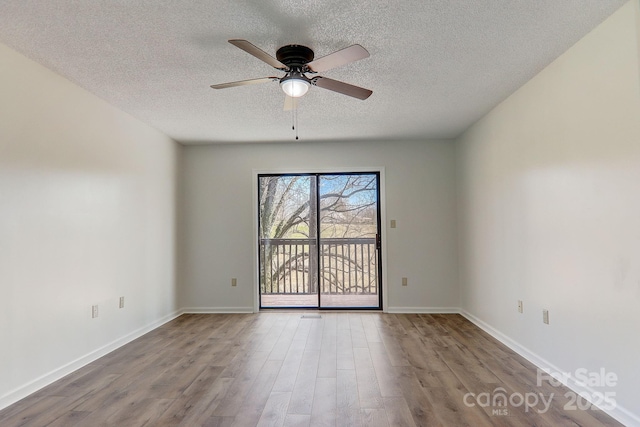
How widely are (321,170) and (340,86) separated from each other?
2.51 meters

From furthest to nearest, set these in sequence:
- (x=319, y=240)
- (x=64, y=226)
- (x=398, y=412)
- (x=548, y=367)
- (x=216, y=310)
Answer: (x=319, y=240), (x=216, y=310), (x=64, y=226), (x=548, y=367), (x=398, y=412)

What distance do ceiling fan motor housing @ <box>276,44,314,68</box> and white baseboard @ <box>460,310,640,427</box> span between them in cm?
278

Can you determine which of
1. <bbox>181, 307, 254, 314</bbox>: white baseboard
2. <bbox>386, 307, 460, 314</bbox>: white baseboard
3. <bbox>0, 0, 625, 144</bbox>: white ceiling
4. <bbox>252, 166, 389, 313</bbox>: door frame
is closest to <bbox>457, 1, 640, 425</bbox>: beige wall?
<bbox>0, 0, 625, 144</bbox>: white ceiling

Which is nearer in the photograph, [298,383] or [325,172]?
[298,383]

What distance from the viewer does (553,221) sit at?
8.70 feet

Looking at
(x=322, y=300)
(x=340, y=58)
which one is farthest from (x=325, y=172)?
(x=340, y=58)

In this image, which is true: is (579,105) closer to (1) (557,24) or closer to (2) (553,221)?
(1) (557,24)

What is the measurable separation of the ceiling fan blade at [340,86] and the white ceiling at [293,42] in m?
0.22

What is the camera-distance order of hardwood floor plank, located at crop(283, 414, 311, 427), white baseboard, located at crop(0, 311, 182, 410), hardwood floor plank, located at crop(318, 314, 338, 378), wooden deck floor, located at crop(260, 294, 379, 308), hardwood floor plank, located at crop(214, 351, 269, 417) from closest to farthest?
1. hardwood floor plank, located at crop(283, 414, 311, 427)
2. hardwood floor plank, located at crop(214, 351, 269, 417)
3. white baseboard, located at crop(0, 311, 182, 410)
4. hardwood floor plank, located at crop(318, 314, 338, 378)
5. wooden deck floor, located at crop(260, 294, 379, 308)

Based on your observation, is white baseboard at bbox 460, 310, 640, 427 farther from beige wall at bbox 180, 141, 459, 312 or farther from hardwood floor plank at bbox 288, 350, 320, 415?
hardwood floor plank at bbox 288, 350, 320, 415

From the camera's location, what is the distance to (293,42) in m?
2.32

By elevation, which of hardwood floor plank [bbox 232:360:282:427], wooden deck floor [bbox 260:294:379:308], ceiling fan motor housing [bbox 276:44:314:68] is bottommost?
hardwood floor plank [bbox 232:360:282:427]

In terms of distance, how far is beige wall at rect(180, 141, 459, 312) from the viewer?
4.82 m

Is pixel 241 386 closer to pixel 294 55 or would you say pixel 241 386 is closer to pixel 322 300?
pixel 294 55
